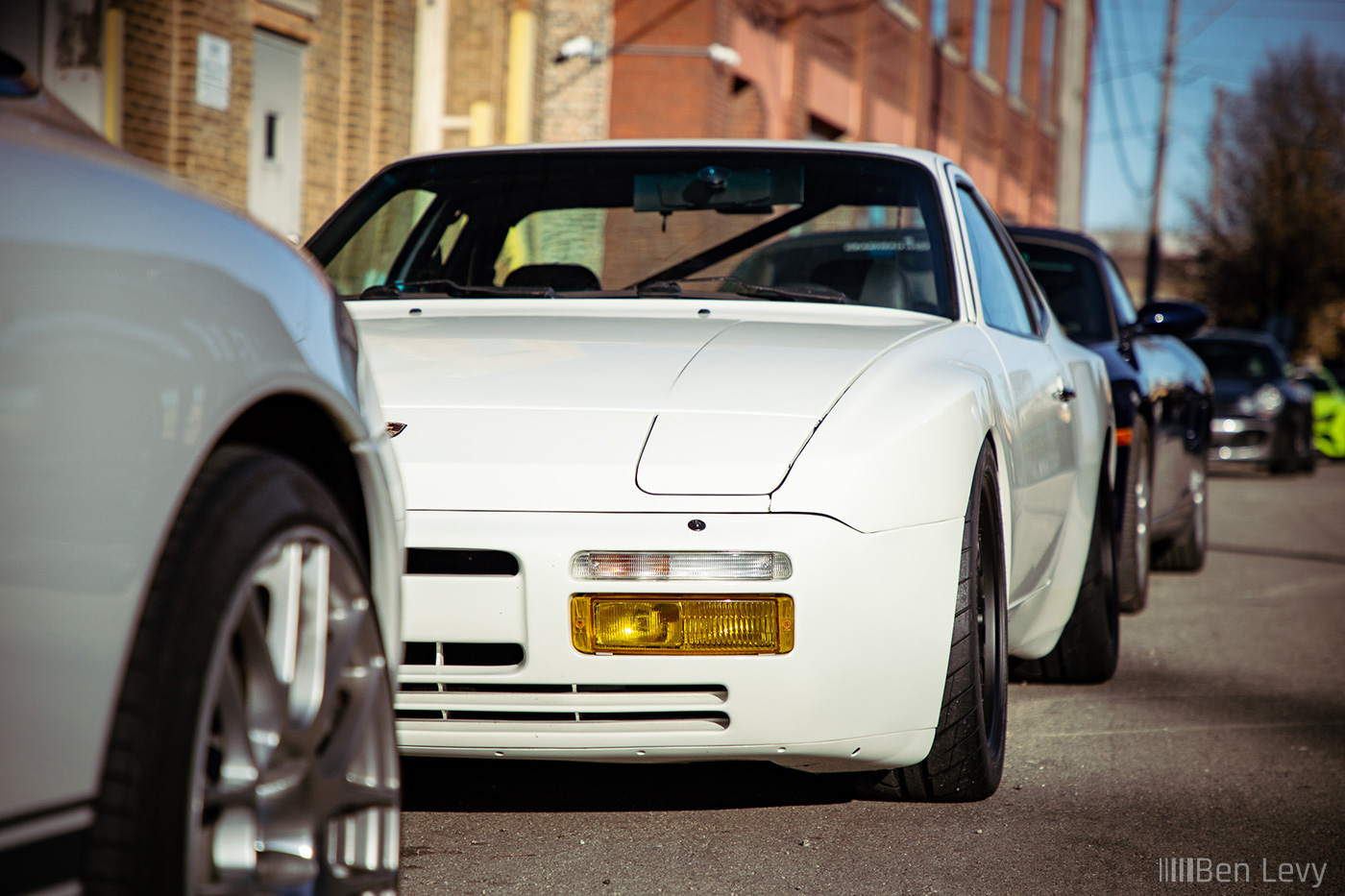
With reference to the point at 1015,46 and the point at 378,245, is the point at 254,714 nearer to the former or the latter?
the point at 378,245

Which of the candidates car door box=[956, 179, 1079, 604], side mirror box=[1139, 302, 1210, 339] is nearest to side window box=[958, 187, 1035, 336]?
car door box=[956, 179, 1079, 604]

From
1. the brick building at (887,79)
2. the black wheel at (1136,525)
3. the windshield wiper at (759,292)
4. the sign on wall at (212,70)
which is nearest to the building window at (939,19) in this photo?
the brick building at (887,79)

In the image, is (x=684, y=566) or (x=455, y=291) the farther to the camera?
(x=455, y=291)

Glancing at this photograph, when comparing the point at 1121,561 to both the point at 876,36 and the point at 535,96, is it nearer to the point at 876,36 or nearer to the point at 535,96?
the point at 535,96

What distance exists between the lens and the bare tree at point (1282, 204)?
48.8 m

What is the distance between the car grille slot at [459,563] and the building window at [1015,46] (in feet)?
121

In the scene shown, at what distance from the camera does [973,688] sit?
11.1ft

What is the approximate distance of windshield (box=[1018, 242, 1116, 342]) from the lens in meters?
7.46

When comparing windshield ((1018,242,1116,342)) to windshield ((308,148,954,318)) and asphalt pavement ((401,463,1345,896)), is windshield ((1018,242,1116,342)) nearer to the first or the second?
asphalt pavement ((401,463,1345,896))

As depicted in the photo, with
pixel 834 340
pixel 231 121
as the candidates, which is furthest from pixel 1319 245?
pixel 834 340

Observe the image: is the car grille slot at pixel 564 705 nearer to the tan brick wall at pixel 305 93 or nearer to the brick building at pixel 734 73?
the tan brick wall at pixel 305 93

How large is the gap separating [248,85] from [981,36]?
25440mm

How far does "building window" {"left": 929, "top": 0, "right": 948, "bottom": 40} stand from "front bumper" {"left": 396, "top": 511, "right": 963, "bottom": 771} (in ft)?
94.5

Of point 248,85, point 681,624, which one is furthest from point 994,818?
point 248,85
